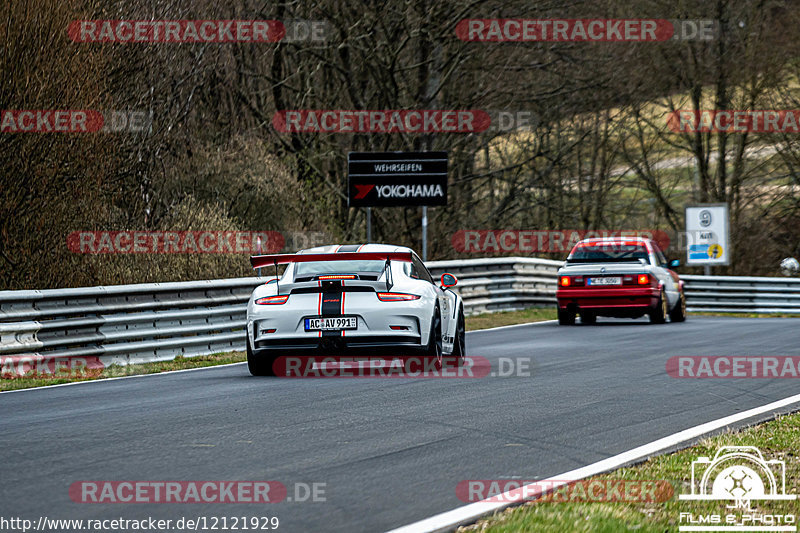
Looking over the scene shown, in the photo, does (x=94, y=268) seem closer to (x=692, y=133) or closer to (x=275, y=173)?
(x=275, y=173)

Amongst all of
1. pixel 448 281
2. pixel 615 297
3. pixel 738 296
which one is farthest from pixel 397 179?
pixel 738 296

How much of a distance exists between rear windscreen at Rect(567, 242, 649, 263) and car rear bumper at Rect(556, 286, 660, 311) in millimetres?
739

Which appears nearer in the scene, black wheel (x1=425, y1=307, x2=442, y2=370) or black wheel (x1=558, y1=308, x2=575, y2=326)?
black wheel (x1=425, y1=307, x2=442, y2=370)

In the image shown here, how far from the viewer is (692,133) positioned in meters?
→ 47.5

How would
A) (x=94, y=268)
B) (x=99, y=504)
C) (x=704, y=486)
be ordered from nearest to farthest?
(x=99, y=504) < (x=704, y=486) < (x=94, y=268)

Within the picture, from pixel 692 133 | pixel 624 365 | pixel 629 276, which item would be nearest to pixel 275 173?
pixel 629 276

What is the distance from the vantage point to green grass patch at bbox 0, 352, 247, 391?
12665mm

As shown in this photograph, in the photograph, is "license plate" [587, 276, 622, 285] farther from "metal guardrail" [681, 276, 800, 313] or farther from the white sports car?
"metal guardrail" [681, 276, 800, 313]

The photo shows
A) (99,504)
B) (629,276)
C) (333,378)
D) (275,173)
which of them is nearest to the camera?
(99,504)

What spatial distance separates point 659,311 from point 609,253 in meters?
1.42

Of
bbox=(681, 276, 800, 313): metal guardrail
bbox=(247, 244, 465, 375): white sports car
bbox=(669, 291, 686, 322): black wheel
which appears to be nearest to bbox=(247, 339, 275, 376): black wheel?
bbox=(247, 244, 465, 375): white sports car

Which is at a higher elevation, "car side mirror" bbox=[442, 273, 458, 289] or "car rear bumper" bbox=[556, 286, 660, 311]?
"car side mirror" bbox=[442, 273, 458, 289]

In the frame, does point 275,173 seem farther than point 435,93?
No

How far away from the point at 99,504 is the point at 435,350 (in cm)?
704
